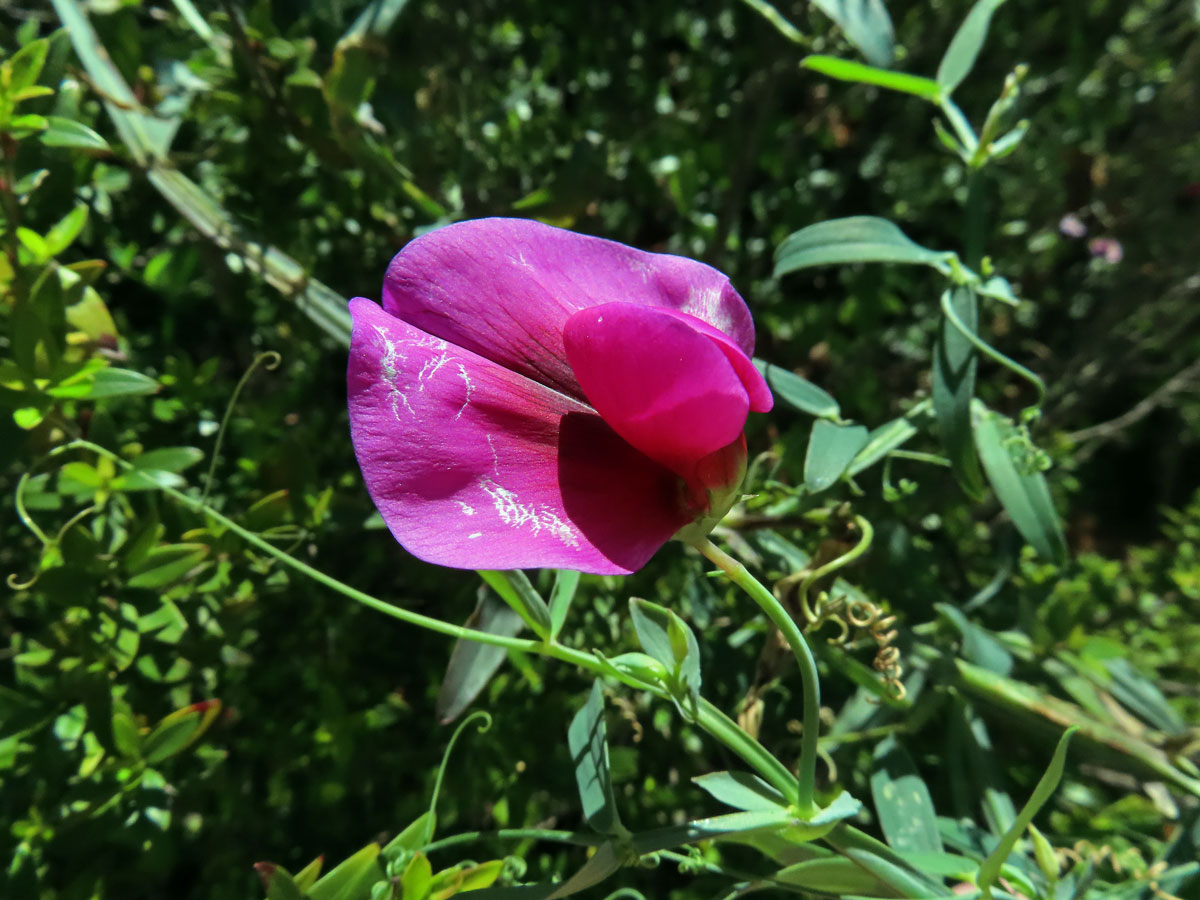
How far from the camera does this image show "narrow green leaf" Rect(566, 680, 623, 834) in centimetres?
47

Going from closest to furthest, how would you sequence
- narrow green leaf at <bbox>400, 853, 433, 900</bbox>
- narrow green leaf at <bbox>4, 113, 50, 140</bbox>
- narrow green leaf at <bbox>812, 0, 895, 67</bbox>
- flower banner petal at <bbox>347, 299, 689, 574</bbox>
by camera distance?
1. flower banner petal at <bbox>347, 299, 689, 574</bbox>
2. narrow green leaf at <bbox>400, 853, 433, 900</bbox>
3. narrow green leaf at <bbox>4, 113, 50, 140</bbox>
4. narrow green leaf at <bbox>812, 0, 895, 67</bbox>

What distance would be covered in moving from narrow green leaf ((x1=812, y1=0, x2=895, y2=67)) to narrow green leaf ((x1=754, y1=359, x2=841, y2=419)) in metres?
0.28

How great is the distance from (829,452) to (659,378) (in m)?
0.26

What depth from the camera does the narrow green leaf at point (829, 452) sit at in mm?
556

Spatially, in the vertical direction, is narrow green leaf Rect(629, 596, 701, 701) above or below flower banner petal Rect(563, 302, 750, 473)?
below

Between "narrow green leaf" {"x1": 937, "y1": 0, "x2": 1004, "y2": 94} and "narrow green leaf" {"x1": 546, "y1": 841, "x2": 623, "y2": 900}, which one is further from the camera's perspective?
"narrow green leaf" {"x1": 937, "y1": 0, "x2": 1004, "y2": 94}

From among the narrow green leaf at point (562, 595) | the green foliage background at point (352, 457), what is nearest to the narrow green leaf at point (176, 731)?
the green foliage background at point (352, 457)

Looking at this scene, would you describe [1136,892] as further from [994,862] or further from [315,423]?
[315,423]

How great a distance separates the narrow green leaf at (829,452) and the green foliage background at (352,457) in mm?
90

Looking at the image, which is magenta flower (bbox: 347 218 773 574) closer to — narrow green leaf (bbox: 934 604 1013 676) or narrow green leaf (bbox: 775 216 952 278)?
narrow green leaf (bbox: 775 216 952 278)

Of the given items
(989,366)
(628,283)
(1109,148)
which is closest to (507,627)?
(628,283)


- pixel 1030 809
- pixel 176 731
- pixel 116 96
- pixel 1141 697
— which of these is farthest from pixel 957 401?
pixel 116 96

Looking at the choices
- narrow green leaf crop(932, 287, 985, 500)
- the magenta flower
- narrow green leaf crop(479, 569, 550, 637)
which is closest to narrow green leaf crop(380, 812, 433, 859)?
narrow green leaf crop(479, 569, 550, 637)

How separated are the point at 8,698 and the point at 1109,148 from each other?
5.49ft
